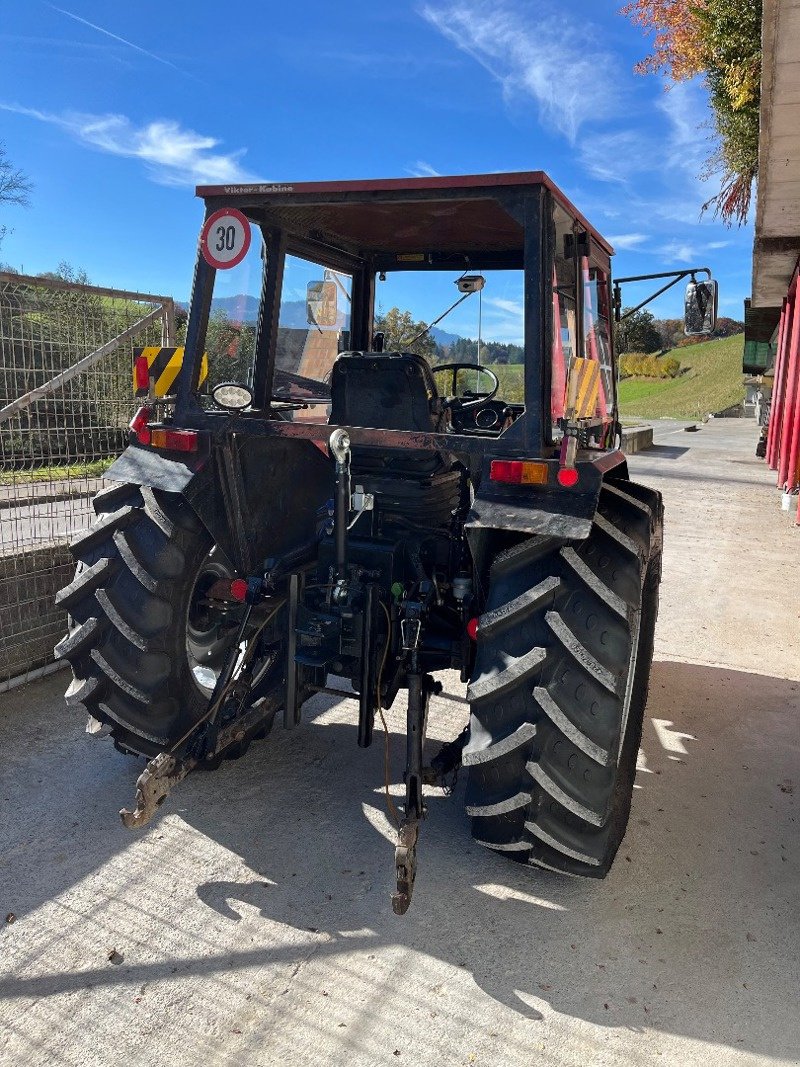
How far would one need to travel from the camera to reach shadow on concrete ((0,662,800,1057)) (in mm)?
2291

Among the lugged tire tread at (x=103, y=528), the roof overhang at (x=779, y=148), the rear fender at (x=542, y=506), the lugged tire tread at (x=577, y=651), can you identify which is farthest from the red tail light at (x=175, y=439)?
the roof overhang at (x=779, y=148)

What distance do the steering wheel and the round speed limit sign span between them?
898 mm

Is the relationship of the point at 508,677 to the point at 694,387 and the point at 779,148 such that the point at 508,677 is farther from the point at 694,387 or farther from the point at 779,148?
the point at 694,387

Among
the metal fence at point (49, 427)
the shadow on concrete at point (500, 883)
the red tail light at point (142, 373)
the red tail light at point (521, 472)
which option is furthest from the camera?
the metal fence at point (49, 427)

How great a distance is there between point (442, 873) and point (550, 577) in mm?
1111

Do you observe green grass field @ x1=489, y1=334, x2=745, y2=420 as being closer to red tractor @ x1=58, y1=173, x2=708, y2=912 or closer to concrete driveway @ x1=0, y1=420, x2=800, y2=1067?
red tractor @ x1=58, y1=173, x2=708, y2=912

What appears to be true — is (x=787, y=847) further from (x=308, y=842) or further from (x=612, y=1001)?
(x=308, y=842)

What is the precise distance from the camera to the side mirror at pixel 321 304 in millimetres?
3746

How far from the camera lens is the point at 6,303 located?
4.35 m

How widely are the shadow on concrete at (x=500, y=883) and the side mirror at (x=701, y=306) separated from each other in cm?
198

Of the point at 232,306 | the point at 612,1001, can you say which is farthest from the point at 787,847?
the point at 232,306

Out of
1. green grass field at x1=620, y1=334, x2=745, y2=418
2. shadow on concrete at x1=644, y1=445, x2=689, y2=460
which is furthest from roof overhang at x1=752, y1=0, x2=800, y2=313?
green grass field at x1=620, y1=334, x2=745, y2=418

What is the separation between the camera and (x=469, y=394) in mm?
3586

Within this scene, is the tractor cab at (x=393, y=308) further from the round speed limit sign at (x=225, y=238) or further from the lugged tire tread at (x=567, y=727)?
the lugged tire tread at (x=567, y=727)
